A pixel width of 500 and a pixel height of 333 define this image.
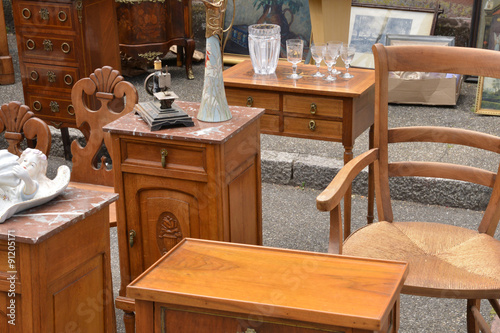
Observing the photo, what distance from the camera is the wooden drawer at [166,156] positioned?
2.45 meters

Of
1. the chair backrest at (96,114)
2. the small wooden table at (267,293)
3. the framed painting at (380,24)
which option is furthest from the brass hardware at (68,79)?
the small wooden table at (267,293)

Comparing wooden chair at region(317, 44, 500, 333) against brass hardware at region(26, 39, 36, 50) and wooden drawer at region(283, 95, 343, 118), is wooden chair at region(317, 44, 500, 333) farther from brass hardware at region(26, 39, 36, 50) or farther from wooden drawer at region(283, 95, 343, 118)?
brass hardware at region(26, 39, 36, 50)

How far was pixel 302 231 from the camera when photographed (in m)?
3.78

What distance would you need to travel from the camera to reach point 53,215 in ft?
6.99

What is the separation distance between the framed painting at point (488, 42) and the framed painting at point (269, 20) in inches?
54.3

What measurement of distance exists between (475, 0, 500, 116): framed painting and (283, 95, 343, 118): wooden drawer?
2020 mm

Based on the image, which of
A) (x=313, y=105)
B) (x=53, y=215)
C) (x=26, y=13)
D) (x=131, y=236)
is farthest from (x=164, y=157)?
(x=26, y=13)

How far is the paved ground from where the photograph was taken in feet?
9.98

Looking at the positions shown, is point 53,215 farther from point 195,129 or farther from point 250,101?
point 250,101

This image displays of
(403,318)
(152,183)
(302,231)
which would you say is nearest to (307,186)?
(302,231)

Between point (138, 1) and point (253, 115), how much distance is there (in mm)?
3287

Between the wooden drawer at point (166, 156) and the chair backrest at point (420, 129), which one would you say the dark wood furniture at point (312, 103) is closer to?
A: the chair backrest at point (420, 129)

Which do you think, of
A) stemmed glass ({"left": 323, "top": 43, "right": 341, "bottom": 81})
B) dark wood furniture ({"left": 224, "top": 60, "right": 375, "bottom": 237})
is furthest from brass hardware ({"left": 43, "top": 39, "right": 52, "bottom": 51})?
stemmed glass ({"left": 323, "top": 43, "right": 341, "bottom": 81})

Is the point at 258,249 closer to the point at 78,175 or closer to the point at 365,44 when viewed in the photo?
the point at 78,175
